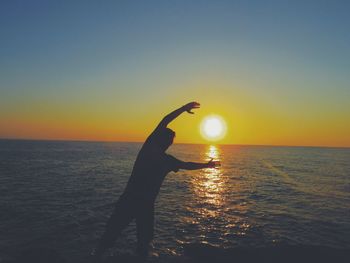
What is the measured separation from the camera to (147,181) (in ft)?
19.0

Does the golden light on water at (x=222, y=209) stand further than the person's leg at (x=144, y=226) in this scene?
Yes

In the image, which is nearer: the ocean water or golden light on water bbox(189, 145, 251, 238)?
the ocean water

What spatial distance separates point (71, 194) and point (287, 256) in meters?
19.3

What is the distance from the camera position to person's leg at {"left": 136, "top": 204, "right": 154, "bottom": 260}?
6004 mm

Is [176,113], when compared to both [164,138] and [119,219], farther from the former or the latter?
[119,219]

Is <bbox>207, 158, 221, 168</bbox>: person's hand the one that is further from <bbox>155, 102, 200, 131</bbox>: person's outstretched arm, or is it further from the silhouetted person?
<bbox>155, 102, 200, 131</bbox>: person's outstretched arm

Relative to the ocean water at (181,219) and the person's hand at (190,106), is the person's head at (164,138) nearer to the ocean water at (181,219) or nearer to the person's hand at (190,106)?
the person's hand at (190,106)

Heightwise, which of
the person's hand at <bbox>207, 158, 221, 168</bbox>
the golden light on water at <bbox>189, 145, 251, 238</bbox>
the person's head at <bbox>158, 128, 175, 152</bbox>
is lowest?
the golden light on water at <bbox>189, 145, 251, 238</bbox>

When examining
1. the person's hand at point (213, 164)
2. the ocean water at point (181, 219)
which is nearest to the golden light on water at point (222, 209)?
the ocean water at point (181, 219)

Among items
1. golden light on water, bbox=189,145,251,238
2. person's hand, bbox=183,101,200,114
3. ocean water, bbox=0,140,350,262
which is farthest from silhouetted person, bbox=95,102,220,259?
golden light on water, bbox=189,145,251,238

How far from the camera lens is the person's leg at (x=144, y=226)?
600 centimetres

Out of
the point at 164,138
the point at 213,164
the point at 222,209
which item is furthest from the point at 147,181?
the point at 222,209

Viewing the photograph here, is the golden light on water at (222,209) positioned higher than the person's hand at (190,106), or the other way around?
the person's hand at (190,106)

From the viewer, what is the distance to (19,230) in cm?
1449
